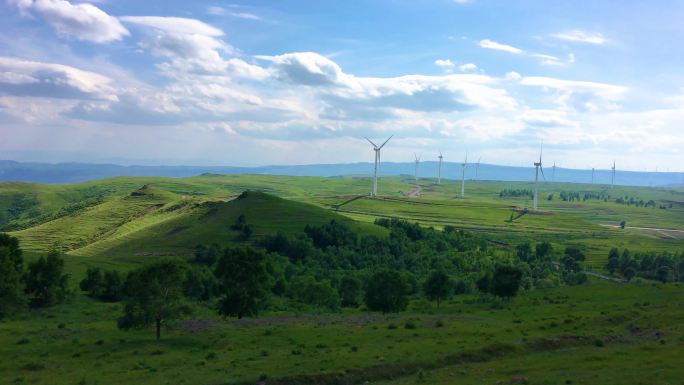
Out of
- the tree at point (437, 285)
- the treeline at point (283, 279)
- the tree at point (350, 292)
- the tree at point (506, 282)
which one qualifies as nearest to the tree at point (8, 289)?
the treeline at point (283, 279)

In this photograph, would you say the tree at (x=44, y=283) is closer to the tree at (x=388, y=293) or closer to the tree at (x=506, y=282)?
the tree at (x=388, y=293)

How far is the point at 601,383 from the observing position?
3688 cm

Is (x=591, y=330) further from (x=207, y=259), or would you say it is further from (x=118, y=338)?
(x=207, y=259)

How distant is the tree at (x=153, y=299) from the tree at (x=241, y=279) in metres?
11.6

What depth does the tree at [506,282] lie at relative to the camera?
330 ft

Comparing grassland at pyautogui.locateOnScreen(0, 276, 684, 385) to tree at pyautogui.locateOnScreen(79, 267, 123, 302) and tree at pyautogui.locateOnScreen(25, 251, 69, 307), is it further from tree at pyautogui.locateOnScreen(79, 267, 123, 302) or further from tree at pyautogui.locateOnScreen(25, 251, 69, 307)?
tree at pyautogui.locateOnScreen(79, 267, 123, 302)

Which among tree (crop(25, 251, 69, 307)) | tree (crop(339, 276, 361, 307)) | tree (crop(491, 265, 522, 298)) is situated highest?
tree (crop(491, 265, 522, 298))

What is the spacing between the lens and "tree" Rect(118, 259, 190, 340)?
6122cm

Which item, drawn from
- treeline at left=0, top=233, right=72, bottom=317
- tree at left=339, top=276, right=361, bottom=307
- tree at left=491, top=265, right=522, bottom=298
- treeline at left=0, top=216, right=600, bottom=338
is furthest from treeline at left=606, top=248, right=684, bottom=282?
treeline at left=0, top=233, right=72, bottom=317

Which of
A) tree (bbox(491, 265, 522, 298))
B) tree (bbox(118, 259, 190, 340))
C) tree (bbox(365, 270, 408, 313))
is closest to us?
tree (bbox(118, 259, 190, 340))

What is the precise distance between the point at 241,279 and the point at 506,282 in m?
52.4

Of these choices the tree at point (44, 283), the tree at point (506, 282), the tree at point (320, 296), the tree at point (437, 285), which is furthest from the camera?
the tree at point (320, 296)

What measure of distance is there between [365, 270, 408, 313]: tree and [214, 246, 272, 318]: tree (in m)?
27.5

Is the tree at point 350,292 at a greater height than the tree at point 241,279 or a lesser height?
lesser
